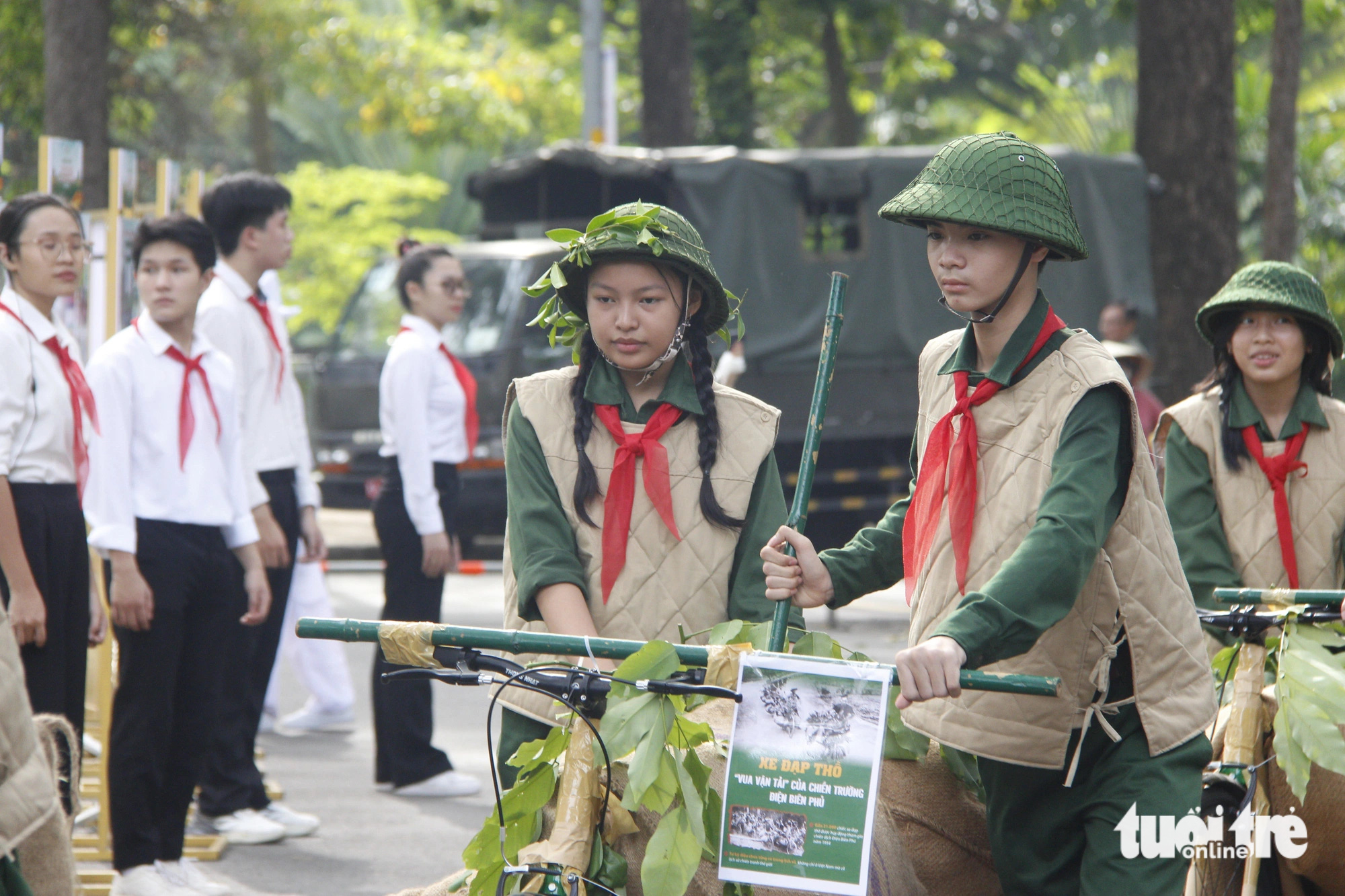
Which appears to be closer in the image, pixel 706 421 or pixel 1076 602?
pixel 1076 602

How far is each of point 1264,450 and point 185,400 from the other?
332 cm

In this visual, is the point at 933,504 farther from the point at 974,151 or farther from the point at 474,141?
the point at 474,141

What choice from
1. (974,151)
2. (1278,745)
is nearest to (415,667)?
(974,151)

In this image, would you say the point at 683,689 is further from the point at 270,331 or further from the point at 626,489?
the point at 270,331

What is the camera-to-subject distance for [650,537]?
335 centimetres

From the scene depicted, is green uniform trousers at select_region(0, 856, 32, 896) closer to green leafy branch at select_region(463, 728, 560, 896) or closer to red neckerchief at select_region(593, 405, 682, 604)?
green leafy branch at select_region(463, 728, 560, 896)

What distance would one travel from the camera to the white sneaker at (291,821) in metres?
5.92

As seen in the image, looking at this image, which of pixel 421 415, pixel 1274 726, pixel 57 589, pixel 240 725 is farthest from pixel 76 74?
pixel 1274 726

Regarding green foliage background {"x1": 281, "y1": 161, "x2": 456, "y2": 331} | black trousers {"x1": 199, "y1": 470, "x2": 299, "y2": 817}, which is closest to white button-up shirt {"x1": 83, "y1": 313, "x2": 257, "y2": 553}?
black trousers {"x1": 199, "y1": 470, "x2": 299, "y2": 817}

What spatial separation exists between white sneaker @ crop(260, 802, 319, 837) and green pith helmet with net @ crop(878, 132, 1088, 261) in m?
3.99

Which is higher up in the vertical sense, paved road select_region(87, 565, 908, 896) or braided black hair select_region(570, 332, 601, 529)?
braided black hair select_region(570, 332, 601, 529)

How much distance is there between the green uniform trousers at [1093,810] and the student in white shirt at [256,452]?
3.48 meters

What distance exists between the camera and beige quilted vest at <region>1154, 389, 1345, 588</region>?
14.2 ft

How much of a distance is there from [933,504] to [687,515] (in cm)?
62
